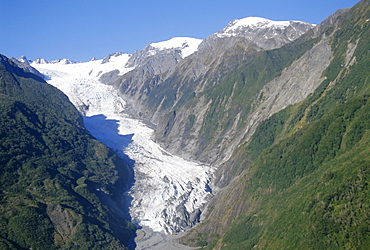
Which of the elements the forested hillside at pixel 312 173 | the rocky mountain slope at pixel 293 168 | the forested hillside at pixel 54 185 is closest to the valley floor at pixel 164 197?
the rocky mountain slope at pixel 293 168

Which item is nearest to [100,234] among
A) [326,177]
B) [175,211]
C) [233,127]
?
[175,211]

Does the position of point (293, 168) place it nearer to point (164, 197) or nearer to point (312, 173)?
point (312, 173)

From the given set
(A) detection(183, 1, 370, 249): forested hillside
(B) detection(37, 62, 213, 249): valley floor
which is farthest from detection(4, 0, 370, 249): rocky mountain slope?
(B) detection(37, 62, 213, 249): valley floor

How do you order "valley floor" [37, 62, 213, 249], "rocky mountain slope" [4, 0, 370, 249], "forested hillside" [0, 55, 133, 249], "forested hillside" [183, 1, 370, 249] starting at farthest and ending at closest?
"valley floor" [37, 62, 213, 249]
"forested hillside" [0, 55, 133, 249]
"rocky mountain slope" [4, 0, 370, 249]
"forested hillside" [183, 1, 370, 249]

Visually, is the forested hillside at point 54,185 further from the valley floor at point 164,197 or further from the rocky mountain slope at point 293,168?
the rocky mountain slope at point 293,168

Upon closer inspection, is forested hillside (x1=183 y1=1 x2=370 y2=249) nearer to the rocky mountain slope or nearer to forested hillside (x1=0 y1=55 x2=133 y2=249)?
the rocky mountain slope

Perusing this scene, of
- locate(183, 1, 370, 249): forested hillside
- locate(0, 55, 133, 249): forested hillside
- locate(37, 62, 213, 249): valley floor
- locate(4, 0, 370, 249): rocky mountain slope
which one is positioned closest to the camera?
locate(183, 1, 370, 249): forested hillside
